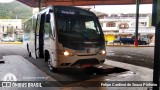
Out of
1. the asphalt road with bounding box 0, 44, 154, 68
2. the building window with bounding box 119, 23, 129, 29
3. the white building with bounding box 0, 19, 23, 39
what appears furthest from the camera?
the white building with bounding box 0, 19, 23, 39

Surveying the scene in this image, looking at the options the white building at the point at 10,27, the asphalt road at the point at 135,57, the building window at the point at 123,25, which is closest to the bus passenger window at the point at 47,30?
the asphalt road at the point at 135,57

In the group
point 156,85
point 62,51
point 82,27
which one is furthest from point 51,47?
point 156,85

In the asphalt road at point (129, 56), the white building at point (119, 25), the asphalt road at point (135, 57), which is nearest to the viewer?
the asphalt road at point (135, 57)

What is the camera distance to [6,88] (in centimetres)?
654

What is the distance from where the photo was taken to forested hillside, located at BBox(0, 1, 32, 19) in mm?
63156

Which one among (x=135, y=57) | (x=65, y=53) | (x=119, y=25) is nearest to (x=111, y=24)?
(x=119, y=25)

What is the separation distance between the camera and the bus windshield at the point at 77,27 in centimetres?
814

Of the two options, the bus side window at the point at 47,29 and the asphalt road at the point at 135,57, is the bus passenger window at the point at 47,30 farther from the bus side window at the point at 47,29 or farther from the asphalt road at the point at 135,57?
the asphalt road at the point at 135,57

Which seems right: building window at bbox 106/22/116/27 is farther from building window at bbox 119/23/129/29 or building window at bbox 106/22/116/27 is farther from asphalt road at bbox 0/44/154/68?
A: asphalt road at bbox 0/44/154/68

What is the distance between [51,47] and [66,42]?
0.83 meters

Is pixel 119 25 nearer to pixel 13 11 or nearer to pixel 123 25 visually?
pixel 123 25

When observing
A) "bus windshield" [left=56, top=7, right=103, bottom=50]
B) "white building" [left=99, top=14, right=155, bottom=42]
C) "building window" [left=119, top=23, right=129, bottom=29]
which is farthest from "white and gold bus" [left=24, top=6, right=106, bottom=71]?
"building window" [left=119, top=23, right=129, bottom=29]

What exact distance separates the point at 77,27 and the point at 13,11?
6410cm

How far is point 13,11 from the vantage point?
68.5 meters
